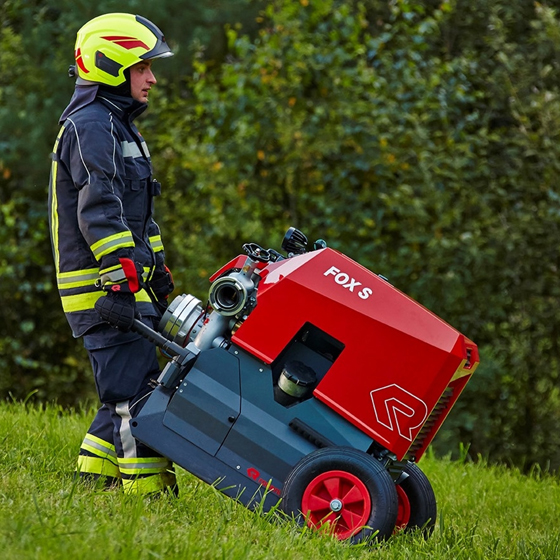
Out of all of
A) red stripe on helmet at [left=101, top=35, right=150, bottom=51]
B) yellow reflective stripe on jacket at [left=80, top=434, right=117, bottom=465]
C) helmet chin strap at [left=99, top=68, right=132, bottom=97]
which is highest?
red stripe on helmet at [left=101, top=35, right=150, bottom=51]

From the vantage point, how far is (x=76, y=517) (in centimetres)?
337

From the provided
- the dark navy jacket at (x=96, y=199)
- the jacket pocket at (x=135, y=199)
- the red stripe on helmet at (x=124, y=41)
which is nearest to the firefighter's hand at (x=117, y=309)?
the dark navy jacket at (x=96, y=199)

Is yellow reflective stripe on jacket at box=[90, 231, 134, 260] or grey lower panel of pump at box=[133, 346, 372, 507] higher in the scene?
yellow reflective stripe on jacket at box=[90, 231, 134, 260]

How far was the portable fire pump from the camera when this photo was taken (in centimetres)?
391

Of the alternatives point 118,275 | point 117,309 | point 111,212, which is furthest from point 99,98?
point 117,309

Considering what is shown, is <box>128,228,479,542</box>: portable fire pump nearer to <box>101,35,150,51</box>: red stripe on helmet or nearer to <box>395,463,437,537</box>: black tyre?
<box>395,463,437,537</box>: black tyre

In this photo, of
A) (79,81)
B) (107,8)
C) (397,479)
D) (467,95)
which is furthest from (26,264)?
(397,479)

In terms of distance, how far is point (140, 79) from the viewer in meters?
4.38

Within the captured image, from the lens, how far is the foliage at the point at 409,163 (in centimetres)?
830

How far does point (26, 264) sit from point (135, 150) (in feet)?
18.8

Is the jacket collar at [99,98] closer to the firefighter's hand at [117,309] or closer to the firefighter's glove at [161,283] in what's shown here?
the firefighter's glove at [161,283]

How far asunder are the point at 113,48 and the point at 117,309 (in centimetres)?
108

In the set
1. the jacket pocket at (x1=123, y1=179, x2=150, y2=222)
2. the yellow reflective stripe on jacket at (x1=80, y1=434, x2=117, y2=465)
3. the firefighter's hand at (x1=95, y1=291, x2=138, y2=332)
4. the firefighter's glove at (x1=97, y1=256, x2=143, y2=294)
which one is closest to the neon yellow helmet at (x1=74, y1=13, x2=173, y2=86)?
the jacket pocket at (x1=123, y1=179, x2=150, y2=222)

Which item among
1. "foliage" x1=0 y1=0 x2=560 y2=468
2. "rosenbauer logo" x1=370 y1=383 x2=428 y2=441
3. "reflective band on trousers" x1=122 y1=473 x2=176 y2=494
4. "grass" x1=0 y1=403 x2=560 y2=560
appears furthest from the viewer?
"foliage" x1=0 y1=0 x2=560 y2=468
